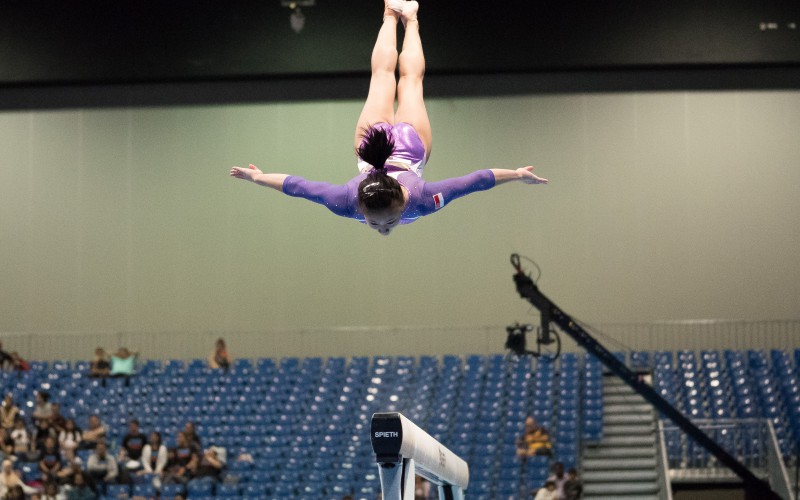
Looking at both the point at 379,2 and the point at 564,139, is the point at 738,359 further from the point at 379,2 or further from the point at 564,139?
the point at 379,2

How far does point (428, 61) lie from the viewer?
582 inches

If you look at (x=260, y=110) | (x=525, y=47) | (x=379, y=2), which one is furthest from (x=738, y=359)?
(x=260, y=110)

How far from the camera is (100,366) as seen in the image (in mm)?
16000

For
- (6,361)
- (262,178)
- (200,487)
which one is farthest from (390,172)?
(6,361)

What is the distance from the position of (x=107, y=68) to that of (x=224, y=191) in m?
3.41

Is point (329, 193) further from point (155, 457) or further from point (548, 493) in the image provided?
point (155, 457)

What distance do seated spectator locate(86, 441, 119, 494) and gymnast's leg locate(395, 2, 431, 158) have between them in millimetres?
8051

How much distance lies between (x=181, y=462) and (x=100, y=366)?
11.9 ft

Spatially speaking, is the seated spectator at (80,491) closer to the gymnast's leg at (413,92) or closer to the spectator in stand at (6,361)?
the spectator in stand at (6,361)

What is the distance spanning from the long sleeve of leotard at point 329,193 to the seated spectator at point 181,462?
26.0 ft

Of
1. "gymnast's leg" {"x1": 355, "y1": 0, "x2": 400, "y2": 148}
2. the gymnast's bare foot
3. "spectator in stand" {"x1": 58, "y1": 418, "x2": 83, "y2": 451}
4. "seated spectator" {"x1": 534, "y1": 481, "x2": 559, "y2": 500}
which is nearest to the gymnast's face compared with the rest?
"gymnast's leg" {"x1": 355, "y1": 0, "x2": 400, "y2": 148}

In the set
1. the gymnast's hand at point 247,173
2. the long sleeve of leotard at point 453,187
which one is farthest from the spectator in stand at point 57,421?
the long sleeve of leotard at point 453,187

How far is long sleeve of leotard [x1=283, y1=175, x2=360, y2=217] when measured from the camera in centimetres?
555

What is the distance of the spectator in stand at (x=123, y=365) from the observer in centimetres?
1593
